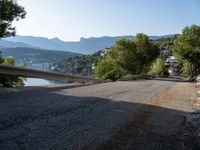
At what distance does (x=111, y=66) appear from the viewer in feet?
277

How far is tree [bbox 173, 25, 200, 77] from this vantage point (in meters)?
71.1

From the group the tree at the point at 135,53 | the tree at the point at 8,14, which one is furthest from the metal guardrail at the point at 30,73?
the tree at the point at 135,53

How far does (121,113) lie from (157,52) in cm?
7252

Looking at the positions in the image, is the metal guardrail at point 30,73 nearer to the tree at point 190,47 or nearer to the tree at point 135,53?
the tree at point 190,47

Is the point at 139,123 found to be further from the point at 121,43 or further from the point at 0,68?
the point at 121,43

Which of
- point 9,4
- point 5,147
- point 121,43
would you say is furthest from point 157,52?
point 5,147

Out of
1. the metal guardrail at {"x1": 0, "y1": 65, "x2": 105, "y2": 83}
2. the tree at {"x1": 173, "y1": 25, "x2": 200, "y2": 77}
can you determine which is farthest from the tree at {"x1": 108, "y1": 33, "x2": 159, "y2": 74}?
the metal guardrail at {"x1": 0, "y1": 65, "x2": 105, "y2": 83}

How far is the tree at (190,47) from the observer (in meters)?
71.1

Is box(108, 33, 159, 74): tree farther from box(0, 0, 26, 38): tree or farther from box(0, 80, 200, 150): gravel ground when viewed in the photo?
box(0, 80, 200, 150): gravel ground

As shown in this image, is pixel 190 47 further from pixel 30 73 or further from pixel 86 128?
pixel 86 128

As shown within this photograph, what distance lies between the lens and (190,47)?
2869 inches

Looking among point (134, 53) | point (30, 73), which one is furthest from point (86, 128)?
point (134, 53)

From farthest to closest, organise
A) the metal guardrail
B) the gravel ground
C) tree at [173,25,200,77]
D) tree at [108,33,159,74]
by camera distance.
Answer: tree at [108,33,159,74], tree at [173,25,200,77], the metal guardrail, the gravel ground

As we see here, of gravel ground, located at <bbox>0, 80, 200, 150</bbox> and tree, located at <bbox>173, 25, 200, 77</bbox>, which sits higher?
tree, located at <bbox>173, 25, 200, 77</bbox>
